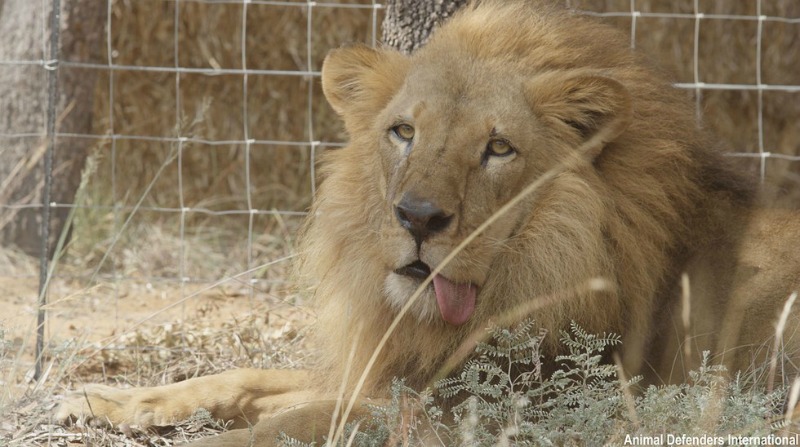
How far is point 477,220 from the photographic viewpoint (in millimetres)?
3490

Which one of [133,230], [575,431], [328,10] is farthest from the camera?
[328,10]

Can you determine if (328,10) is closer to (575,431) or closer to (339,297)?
(339,297)

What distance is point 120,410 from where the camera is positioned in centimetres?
417

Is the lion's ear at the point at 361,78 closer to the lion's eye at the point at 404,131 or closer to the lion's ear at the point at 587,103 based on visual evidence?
the lion's eye at the point at 404,131

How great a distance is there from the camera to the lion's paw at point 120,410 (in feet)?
13.6

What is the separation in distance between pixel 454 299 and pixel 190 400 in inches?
50.2

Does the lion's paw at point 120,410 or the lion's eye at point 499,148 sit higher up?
the lion's eye at point 499,148

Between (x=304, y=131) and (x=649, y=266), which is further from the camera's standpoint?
(x=304, y=131)

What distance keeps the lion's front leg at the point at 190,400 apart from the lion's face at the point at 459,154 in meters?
0.94

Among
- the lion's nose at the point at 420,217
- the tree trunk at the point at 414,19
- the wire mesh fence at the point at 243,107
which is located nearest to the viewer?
the lion's nose at the point at 420,217

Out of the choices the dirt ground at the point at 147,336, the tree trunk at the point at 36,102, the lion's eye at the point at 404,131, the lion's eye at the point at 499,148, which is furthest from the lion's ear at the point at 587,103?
the tree trunk at the point at 36,102

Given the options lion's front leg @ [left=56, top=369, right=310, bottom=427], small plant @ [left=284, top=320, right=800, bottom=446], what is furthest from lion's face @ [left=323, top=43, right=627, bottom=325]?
lion's front leg @ [left=56, top=369, right=310, bottom=427]

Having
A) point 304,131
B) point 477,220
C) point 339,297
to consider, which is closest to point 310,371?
point 339,297

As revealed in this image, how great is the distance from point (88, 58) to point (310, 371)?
10.9 feet
